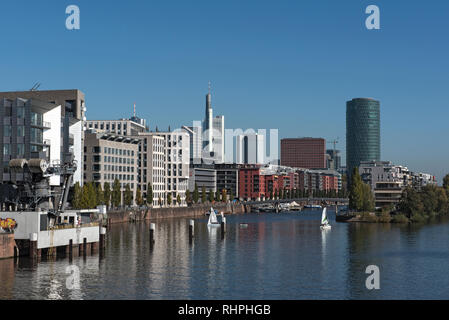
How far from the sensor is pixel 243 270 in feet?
280

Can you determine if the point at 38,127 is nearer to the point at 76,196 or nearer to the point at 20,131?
the point at 20,131

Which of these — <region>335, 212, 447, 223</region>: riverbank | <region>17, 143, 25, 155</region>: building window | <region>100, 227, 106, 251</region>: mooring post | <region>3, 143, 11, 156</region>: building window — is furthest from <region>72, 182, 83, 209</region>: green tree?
<region>335, 212, 447, 223</region>: riverbank

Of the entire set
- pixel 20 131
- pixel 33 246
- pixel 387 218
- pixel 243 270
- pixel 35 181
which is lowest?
pixel 243 270

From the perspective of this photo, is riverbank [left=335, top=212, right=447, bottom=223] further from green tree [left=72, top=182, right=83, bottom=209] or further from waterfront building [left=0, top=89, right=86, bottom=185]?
waterfront building [left=0, top=89, right=86, bottom=185]

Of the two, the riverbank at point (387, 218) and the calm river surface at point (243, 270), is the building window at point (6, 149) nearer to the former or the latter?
the calm river surface at point (243, 270)

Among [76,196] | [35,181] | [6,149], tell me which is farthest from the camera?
[76,196]

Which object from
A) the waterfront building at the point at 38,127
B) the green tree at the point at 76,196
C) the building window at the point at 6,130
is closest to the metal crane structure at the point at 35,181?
the waterfront building at the point at 38,127

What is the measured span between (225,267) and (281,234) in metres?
64.2

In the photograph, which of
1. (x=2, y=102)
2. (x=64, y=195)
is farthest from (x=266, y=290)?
(x=2, y=102)

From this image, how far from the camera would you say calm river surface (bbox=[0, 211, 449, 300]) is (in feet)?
226

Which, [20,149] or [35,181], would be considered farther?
[20,149]

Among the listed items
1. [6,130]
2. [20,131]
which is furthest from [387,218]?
[6,130]
